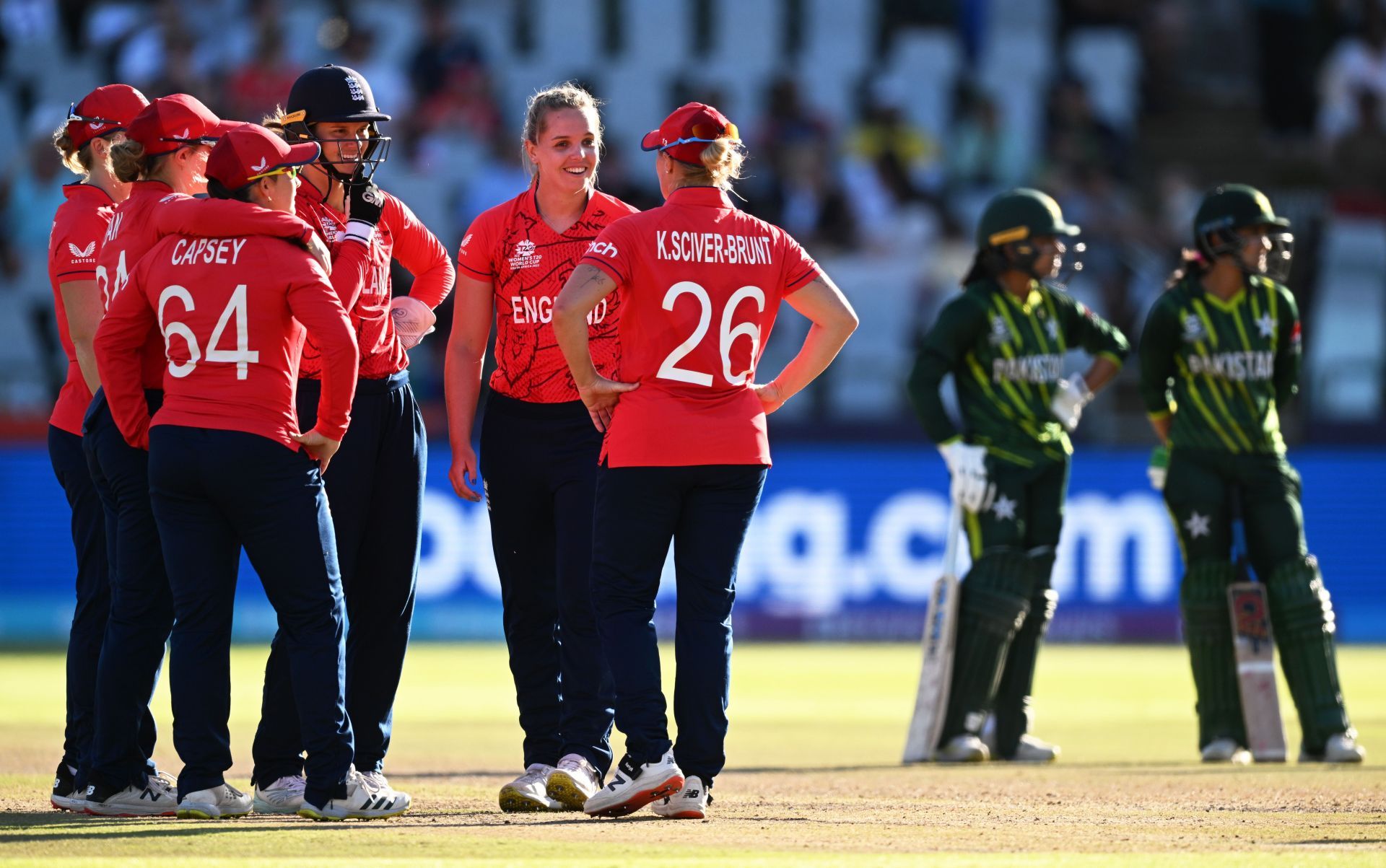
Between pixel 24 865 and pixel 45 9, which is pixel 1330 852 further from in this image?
pixel 45 9

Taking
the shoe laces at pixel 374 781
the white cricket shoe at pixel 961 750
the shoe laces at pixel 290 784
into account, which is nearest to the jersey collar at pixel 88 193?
the shoe laces at pixel 290 784

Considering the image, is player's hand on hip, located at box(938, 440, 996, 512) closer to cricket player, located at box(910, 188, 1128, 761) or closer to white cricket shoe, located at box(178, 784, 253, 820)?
cricket player, located at box(910, 188, 1128, 761)

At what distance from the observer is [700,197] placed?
6.68m

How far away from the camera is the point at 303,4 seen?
2219 cm

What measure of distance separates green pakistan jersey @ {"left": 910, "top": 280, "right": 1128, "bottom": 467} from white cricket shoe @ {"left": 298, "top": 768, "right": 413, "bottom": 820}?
3573mm

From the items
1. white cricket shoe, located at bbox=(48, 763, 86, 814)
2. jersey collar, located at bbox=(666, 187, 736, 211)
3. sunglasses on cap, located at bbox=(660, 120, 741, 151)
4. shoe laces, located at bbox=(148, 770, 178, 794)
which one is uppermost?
sunglasses on cap, located at bbox=(660, 120, 741, 151)

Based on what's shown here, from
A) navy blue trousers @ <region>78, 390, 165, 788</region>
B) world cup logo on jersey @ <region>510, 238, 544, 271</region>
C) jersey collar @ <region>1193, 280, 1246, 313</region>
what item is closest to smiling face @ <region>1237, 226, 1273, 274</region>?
jersey collar @ <region>1193, 280, 1246, 313</region>

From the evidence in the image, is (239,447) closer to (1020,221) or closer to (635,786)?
(635,786)

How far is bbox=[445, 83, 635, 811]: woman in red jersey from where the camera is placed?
7.03 meters

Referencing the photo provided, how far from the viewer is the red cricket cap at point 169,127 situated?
264 inches

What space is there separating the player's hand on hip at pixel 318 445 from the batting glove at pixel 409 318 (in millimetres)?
781

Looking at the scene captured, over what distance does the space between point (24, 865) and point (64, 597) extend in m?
11.9

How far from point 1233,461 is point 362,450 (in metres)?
4.41

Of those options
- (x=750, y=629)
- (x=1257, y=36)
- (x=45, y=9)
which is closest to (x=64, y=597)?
(x=750, y=629)
